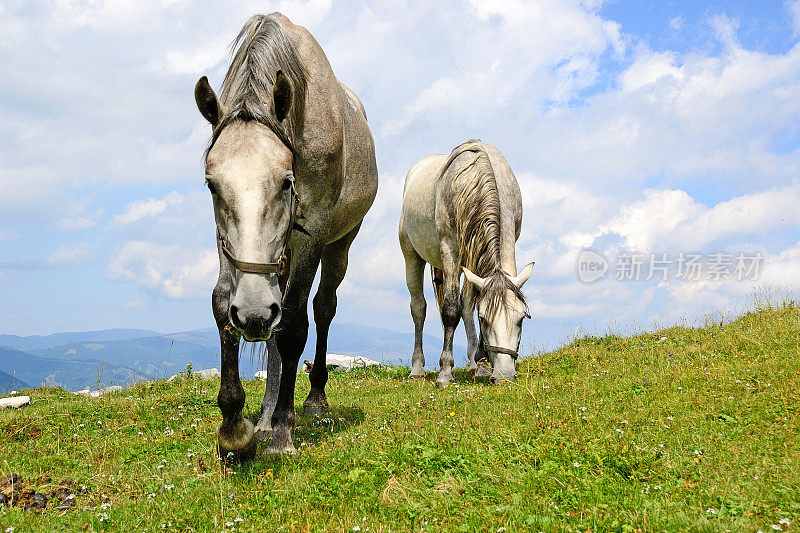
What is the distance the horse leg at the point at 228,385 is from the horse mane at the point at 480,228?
530cm

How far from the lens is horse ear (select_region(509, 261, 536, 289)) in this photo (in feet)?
32.0

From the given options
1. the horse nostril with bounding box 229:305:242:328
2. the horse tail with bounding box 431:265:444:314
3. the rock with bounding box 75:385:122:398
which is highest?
the horse tail with bounding box 431:265:444:314

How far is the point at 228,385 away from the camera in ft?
17.4

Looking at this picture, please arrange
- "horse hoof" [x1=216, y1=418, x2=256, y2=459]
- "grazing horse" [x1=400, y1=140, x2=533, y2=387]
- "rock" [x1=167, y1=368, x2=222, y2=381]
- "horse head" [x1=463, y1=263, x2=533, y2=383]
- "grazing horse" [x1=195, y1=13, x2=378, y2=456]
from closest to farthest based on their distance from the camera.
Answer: "grazing horse" [x1=195, y1=13, x2=378, y2=456] < "horse hoof" [x1=216, y1=418, x2=256, y2=459] < "horse head" [x1=463, y1=263, x2=533, y2=383] < "grazing horse" [x1=400, y1=140, x2=533, y2=387] < "rock" [x1=167, y1=368, x2=222, y2=381]

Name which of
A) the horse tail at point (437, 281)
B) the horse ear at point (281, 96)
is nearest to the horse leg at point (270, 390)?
the horse ear at point (281, 96)

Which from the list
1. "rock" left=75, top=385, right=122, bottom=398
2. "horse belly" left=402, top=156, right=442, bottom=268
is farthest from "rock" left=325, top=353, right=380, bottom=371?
"rock" left=75, top=385, right=122, bottom=398

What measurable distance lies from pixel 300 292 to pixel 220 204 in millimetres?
1689

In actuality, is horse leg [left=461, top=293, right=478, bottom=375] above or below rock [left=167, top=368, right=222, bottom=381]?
above

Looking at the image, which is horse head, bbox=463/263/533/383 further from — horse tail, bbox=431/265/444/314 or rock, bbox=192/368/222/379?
rock, bbox=192/368/222/379

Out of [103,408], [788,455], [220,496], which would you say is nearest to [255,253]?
[220,496]

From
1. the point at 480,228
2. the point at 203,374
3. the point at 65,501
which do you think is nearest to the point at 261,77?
the point at 65,501

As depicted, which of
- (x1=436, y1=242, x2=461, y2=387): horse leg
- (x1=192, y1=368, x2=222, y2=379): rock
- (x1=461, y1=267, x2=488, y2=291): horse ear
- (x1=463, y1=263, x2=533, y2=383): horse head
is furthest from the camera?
(x1=192, y1=368, x2=222, y2=379): rock

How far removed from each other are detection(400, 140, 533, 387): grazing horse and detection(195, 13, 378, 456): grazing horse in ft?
11.1

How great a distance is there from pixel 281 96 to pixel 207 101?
678 mm
